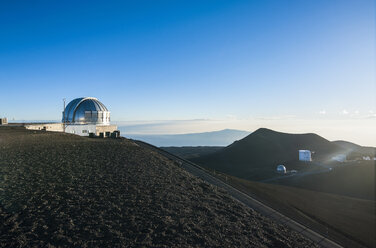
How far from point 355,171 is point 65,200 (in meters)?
46.1

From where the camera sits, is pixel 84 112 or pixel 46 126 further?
pixel 84 112

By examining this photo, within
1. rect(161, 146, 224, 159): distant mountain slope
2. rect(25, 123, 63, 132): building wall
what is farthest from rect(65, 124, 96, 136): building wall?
rect(161, 146, 224, 159): distant mountain slope

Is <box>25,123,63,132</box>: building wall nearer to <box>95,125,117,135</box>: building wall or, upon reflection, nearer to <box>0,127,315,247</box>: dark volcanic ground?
<box>95,125,117,135</box>: building wall

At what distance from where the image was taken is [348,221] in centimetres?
1805

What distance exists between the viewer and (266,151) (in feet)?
208

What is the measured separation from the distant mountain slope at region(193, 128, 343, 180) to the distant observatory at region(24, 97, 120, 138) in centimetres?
2571

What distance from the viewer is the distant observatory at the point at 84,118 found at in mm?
37031

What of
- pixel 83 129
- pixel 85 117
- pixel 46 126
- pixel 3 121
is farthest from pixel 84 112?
pixel 3 121

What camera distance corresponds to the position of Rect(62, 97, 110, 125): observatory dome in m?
38.7

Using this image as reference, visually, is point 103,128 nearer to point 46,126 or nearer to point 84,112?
point 84,112

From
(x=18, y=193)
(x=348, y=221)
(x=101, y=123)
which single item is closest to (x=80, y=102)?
(x=101, y=123)

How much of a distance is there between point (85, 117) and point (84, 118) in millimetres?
258

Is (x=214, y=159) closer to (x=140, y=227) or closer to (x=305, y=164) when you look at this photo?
(x=305, y=164)

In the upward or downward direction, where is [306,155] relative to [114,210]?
downward
